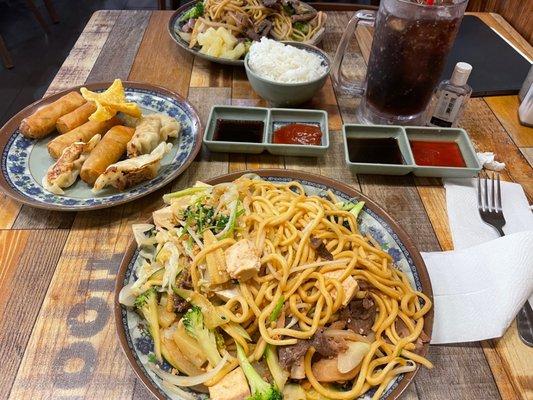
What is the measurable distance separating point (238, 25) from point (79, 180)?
61.1 inches

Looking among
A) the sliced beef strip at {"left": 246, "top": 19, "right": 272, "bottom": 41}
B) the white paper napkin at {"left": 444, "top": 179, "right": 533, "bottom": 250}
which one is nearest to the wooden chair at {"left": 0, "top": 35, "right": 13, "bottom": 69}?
the sliced beef strip at {"left": 246, "top": 19, "right": 272, "bottom": 41}

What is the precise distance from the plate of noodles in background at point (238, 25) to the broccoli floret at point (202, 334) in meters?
1.80

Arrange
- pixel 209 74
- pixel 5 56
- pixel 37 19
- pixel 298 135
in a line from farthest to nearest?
pixel 37 19, pixel 5 56, pixel 209 74, pixel 298 135

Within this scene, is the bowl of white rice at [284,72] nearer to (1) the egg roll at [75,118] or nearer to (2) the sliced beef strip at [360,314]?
(1) the egg roll at [75,118]

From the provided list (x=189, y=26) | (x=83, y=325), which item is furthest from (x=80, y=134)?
(x=189, y=26)

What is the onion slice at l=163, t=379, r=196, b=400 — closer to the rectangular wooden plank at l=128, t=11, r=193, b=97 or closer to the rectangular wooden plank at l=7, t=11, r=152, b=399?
the rectangular wooden plank at l=7, t=11, r=152, b=399

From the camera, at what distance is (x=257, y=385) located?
114 cm

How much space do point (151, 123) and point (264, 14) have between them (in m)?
1.36

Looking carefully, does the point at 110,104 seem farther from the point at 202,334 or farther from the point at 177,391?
the point at 177,391

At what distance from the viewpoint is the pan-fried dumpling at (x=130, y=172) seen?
176cm

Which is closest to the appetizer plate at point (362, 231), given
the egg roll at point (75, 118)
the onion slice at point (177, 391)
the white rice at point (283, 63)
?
the onion slice at point (177, 391)

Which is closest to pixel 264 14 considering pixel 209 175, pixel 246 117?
pixel 246 117

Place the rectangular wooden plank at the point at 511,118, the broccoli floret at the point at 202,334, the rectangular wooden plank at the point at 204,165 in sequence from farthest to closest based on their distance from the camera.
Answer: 1. the rectangular wooden plank at the point at 511,118
2. the rectangular wooden plank at the point at 204,165
3. the broccoli floret at the point at 202,334

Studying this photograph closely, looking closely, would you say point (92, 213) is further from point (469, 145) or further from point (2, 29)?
point (2, 29)
